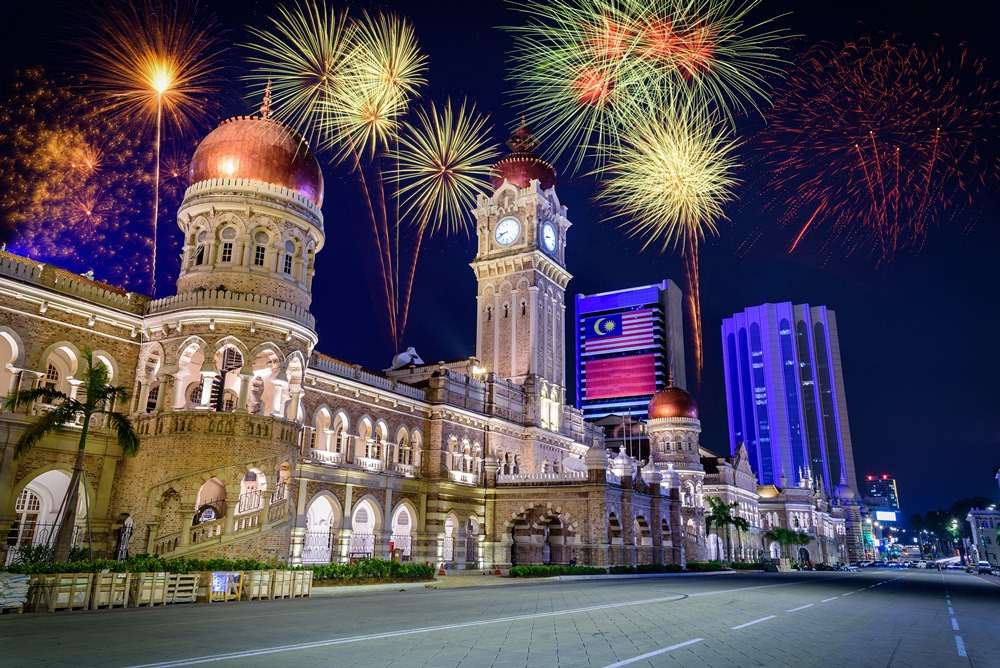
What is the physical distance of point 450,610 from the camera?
1741 cm

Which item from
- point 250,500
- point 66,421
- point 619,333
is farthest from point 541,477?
point 619,333

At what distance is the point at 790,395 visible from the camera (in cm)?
18312

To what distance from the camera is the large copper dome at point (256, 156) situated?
95.6 feet

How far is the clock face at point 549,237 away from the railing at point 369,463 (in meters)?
25.5

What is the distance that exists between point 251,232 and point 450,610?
59.8 feet

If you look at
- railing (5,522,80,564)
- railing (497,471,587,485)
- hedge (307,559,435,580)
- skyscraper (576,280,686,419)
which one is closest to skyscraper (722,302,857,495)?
skyscraper (576,280,686,419)

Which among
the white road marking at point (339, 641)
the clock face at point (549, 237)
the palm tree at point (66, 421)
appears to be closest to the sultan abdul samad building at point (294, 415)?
the clock face at point (549, 237)

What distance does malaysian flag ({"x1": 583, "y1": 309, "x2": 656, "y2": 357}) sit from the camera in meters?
165

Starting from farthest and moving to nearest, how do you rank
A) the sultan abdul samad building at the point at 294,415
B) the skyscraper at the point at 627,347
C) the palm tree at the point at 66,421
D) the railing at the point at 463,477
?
1. the skyscraper at the point at 627,347
2. the railing at the point at 463,477
3. the sultan abdul samad building at the point at 294,415
4. the palm tree at the point at 66,421

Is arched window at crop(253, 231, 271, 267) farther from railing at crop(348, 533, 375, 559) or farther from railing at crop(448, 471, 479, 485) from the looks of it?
railing at crop(448, 471, 479, 485)

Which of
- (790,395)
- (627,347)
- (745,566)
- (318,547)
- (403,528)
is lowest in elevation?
(745,566)

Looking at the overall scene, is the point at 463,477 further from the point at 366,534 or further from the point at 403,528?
the point at 366,534

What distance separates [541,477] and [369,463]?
A: 1225cm

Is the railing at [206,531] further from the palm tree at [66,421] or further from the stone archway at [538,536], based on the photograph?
Answer: the stone archway at [538,536]
